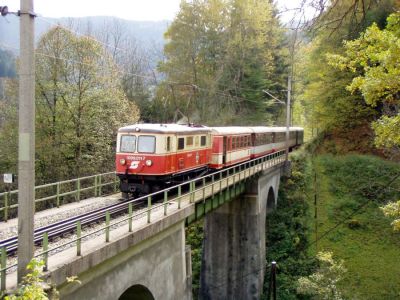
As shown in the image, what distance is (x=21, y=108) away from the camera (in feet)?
22.5

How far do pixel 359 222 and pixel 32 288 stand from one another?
25.8m

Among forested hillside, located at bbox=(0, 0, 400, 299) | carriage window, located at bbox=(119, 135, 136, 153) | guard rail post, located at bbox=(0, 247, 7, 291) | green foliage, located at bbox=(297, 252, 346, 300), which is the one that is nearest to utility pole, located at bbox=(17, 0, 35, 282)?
guard rail post, located at bbox=(0, 247, 7, 291)

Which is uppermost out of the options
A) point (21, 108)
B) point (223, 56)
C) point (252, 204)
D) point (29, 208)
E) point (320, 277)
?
point (223, 56)

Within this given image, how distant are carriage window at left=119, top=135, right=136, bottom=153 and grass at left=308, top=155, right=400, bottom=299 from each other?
14.3 m

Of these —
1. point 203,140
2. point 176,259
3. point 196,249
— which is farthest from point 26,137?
point 196,249

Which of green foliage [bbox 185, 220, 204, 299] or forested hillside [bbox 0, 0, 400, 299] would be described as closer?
forested hillside [bbox 0, 0, 400, 299]

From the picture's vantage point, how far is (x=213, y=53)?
42500 millimetres

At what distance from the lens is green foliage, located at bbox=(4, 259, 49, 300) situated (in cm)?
607

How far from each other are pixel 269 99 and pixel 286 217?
20.7m

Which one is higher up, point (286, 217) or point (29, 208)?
point (29, 208)

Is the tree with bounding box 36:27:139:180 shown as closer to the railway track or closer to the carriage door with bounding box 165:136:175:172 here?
the carriage door with bounding box 165:136:175:172

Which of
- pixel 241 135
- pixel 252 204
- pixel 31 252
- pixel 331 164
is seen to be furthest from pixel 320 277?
pixel 31 252

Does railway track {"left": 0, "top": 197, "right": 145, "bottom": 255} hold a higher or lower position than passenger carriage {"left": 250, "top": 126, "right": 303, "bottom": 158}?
lower

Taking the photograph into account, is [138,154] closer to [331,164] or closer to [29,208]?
[29,208]
